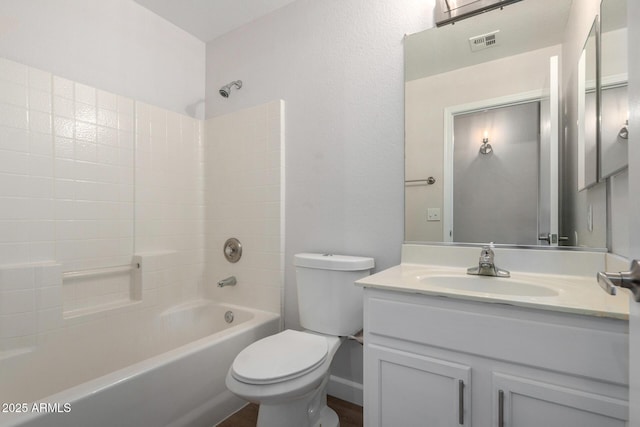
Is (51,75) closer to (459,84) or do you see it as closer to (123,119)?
(123,119)

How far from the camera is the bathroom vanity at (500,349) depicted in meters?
0.79

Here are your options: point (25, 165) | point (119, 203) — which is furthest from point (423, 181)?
point (25, 165)


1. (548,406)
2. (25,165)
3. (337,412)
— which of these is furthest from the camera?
(337,412)

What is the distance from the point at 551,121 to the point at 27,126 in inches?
97.4

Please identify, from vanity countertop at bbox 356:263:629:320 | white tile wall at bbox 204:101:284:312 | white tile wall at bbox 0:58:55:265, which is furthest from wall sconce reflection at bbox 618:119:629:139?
white tile wall at bbox 0:58:55:265

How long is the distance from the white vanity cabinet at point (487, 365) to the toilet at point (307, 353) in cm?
27

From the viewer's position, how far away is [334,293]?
1.55m

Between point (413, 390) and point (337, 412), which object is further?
point (337, 412)

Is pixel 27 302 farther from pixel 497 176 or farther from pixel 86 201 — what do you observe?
pixel 497 176

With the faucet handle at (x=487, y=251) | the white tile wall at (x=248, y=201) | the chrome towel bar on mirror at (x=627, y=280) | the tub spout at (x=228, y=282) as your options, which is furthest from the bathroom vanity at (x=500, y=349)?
the tub spout at (x=228, y=282)

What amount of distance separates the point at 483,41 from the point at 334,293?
55.9 inches

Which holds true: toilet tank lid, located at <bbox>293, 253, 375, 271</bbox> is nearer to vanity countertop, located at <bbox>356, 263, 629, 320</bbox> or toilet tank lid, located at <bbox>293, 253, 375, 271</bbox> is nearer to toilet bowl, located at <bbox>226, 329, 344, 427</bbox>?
vanity countertop, located at <bbox>356, 263, 629, 320</bbox>

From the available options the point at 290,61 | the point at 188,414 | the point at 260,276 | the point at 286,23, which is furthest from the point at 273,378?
the point at 286,23

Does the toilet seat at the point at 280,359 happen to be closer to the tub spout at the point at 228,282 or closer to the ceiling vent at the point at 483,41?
the tub spout at the point at 228,282
